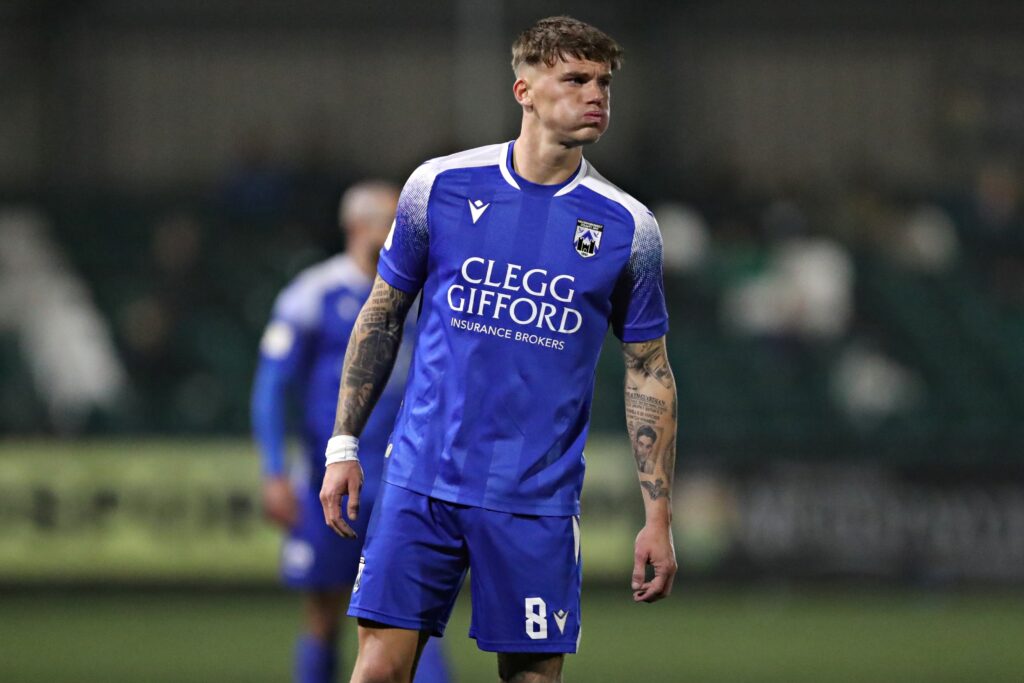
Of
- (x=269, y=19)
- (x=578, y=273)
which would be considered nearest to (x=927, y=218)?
(x=269, y=19)

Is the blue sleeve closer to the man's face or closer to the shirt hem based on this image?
the shirt hem

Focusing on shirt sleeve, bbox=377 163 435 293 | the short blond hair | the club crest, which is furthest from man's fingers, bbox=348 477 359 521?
the short blond hair

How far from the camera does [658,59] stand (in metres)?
21.4

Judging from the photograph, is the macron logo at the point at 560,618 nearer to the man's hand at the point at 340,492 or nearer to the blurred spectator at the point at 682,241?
the man's hand at the point at 340,492

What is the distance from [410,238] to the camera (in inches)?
192

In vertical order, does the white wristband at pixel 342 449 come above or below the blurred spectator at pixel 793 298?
above

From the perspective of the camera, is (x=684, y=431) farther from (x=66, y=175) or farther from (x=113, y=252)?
(x=66, y=175)

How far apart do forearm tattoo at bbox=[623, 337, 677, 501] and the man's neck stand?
536 mm

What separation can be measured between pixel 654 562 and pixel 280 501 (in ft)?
8.80

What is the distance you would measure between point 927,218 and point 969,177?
10.1 ft

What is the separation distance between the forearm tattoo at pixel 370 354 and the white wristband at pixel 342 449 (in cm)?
4

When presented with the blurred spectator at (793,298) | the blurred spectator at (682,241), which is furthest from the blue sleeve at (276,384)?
the blurred spectator at (682,241)

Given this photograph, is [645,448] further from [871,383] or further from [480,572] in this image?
[871,383]

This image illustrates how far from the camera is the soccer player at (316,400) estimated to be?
713cm
